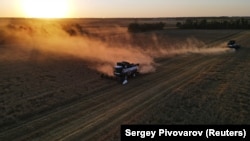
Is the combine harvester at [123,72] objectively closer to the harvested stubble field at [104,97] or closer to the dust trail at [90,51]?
the harvested stubble field at [104,97]

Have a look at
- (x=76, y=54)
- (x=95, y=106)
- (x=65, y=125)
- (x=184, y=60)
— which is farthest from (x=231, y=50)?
(x=65, y=125)

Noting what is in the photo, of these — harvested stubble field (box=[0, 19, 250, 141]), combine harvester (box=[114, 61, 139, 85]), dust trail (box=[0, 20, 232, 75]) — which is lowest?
harvested stubble field (box=[0, 19, 250, 141])

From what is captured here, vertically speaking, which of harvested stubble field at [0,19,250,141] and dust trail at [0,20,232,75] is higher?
dust trail at [0,20,232,75]

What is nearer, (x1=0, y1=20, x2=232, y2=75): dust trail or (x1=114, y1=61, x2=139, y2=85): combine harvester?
(x1=114, y1=61, x2=139, y2=85): combine harvester

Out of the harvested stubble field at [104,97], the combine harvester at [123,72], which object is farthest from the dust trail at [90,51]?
the combine harvester at [123,72]

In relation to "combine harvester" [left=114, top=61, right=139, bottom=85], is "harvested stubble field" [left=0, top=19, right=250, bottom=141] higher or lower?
lower

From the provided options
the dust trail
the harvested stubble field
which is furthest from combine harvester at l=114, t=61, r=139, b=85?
the dust trail

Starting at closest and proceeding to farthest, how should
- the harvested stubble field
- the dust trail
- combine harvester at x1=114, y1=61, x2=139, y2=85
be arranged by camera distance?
1. the harvested stubble field
2. combine harvester at x1=114, y1=61, x2=139, y2=85
3. the dust trail

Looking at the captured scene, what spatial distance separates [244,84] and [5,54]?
33.5 m

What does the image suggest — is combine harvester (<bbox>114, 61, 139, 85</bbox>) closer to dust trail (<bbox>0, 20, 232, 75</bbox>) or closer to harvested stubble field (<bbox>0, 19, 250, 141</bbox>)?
harvested stubble field (<bbox>0, 19, 250, 141</bbox>)

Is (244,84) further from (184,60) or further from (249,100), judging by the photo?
(184,60)

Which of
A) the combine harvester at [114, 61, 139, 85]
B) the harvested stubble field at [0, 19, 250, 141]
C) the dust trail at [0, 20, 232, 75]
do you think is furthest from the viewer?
the dust trail at [0, 20, 232, 75]

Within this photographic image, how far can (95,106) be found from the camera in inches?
913

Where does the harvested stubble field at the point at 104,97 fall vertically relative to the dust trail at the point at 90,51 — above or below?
below
